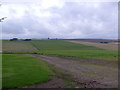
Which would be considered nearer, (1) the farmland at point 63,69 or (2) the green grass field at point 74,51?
(1) the farmland at point 63,69

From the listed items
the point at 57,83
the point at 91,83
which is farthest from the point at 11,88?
the point at 91,83

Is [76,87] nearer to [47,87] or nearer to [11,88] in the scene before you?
[47,87]

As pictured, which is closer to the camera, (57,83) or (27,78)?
(57,83)

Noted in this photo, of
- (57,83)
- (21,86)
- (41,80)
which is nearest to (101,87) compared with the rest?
(57,83)

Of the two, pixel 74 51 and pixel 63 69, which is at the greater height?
pixel 74 51

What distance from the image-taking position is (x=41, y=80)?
17.2 m

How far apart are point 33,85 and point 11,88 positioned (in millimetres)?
1924

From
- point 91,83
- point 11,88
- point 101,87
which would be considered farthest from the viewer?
point 91,83

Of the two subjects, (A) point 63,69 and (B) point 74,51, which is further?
(B) point 74,51

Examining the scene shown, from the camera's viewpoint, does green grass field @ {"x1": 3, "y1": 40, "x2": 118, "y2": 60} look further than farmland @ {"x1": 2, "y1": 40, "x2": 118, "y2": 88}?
Yes

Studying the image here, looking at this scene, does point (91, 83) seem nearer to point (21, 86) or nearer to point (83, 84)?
point (83, 84)

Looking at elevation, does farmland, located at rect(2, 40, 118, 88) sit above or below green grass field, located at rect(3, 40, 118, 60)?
below

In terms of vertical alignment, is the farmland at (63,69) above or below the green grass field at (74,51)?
below

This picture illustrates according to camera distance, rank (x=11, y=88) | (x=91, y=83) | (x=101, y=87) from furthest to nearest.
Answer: (x=91, y=83), (x=101, y=87), (x=11, y=88)
